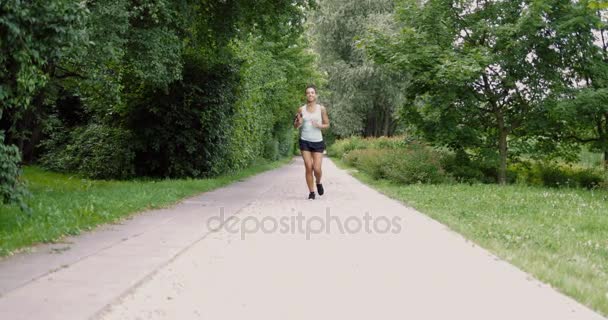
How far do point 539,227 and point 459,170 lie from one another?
914 cm

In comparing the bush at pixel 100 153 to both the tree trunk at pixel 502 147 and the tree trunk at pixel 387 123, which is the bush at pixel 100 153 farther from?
the tree trunk at pixel 387 123

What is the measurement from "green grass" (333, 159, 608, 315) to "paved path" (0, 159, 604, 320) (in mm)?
218

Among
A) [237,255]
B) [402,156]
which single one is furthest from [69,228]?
[402,156]

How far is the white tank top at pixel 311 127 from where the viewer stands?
10.8m

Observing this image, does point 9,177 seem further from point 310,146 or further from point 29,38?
point 310,146

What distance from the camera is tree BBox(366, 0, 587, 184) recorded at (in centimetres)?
1505

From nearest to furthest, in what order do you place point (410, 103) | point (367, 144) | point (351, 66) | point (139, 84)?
1. point (139, 84)
2. point (410, 103)
3. point (367, 144)
4. point (351, 66)

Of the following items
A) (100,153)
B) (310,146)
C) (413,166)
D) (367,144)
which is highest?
(310,146)

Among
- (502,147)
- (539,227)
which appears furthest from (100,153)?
(539,227)

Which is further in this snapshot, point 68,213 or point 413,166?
point 413,166

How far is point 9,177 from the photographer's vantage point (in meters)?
5.31

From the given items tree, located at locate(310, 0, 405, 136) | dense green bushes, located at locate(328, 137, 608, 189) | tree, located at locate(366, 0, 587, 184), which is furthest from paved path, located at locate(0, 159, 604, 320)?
tree, located at locate(310, 0, 405, 136)

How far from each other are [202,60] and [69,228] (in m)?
10.3

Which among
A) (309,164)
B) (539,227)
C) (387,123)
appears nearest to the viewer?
(539,227)
